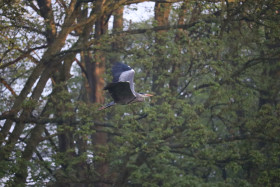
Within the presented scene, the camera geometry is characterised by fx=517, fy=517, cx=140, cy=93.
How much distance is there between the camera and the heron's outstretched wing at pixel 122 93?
12043 millimetres

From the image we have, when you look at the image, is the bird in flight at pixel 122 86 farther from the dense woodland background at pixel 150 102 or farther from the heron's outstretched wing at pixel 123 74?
the dense woodland background at pixel 150 102

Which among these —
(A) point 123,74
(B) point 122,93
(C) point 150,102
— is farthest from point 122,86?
(C) point 150,102

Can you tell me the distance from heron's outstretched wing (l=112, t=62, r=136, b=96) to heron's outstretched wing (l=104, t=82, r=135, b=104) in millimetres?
119

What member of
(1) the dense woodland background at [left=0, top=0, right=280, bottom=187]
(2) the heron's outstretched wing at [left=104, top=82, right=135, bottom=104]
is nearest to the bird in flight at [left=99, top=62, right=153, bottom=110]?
(2) the heron's outstretched wing at [left=104, top=82, right=135, bottom=104]

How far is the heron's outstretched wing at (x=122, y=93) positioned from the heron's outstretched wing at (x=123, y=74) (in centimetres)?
12

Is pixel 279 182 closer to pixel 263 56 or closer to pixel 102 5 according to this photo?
pixel 263 56

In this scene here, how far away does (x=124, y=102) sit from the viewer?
12688mm

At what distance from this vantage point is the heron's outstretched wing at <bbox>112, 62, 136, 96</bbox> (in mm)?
12031

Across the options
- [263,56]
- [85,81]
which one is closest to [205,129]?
[263,56]

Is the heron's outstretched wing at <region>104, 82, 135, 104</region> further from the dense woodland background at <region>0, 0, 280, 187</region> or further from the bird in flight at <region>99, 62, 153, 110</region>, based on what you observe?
the dense woodland background at <region>0, 0, 280, 187</region>

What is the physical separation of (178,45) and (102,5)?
9.08ft

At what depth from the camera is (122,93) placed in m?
12.5

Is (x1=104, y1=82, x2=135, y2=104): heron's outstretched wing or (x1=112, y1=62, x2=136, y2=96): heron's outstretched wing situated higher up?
(x1=112, y1=62, x2=136, y2=96): heron's outstretched wing

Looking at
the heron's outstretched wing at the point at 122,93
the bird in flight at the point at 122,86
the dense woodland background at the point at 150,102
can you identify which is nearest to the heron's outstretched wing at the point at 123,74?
the bird in flight at the point at 122,86
